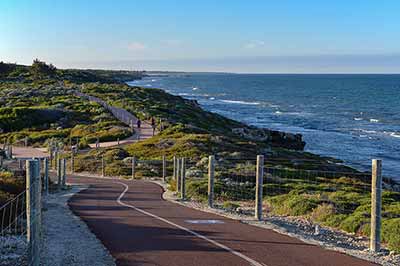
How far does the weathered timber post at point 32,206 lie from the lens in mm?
7746

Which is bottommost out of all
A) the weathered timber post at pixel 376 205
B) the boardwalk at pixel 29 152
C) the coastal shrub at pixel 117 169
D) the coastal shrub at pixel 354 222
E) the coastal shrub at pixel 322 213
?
the boardwalk at pixel 29 152

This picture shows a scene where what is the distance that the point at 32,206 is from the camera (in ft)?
25.9

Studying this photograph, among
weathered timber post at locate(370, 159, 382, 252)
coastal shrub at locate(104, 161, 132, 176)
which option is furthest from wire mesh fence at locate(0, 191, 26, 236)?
coastal shrub at locate(104, 161, 132, 176)

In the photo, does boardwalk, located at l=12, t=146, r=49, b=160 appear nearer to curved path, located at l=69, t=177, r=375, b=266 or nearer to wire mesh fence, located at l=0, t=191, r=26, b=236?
curved path, located at l=69, t=177, r=375, b=266

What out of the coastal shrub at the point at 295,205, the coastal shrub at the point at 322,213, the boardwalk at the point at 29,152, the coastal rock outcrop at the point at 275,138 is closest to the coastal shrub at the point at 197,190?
the coastal shrub at the point at 295,205

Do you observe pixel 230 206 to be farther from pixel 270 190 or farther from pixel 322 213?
pixel 270 190

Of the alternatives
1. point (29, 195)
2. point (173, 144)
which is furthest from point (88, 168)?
point (29, 195)

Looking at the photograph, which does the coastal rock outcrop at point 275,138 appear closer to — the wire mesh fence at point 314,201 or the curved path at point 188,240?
Answer: the wire mesh fence at point 314,201

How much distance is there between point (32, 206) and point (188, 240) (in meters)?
3.55

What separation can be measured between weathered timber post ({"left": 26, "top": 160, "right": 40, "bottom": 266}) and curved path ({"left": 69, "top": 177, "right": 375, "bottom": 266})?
1397 millimetres

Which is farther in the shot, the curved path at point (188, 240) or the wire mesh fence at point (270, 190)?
the wire mesh fence at point (270, 190)

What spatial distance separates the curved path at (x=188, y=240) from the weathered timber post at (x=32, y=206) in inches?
55.0

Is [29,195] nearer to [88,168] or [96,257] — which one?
[96,257]

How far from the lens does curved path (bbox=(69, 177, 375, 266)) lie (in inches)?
361
